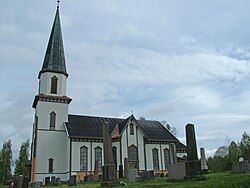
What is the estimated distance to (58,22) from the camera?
4494cm

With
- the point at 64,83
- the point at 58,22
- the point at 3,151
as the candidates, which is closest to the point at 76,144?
the point at 64,83

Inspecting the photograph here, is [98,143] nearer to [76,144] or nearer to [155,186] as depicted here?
[76,144]

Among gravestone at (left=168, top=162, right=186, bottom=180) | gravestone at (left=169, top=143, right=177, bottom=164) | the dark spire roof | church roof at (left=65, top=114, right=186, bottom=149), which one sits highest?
the dark spire roof

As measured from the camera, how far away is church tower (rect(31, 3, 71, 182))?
3559 centimetres

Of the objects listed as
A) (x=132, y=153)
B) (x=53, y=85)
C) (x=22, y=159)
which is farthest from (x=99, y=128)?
(x=22, y=159)

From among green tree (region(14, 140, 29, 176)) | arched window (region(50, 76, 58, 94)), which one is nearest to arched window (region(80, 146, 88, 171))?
arched window (region(50, 76, 58, 94))

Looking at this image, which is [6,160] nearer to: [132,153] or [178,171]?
[132,153]

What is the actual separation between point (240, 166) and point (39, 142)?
24207 millimetres

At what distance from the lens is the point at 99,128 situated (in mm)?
40281

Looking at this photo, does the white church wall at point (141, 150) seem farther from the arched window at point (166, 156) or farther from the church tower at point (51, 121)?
the church tower at point (51, 121)

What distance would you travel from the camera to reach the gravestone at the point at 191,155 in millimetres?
16188

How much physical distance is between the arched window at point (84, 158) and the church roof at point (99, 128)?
166cm

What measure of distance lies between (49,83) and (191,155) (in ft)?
88.3

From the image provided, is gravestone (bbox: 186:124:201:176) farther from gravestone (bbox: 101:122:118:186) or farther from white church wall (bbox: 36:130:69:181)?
white church wall (bbox: 36:130:69:181)
